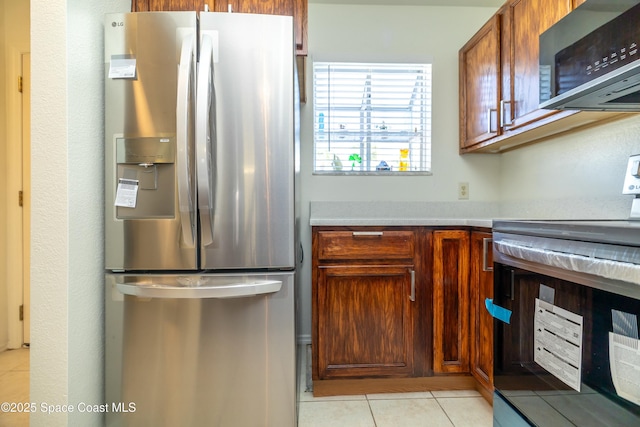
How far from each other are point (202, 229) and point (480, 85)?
1907 millimetres

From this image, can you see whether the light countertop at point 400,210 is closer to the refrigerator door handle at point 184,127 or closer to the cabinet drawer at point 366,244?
the cabinet drawer at point 366,244

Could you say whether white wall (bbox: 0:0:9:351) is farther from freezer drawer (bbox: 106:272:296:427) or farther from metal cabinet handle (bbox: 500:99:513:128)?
metal cabinet handle (bbox: 500:99:513:128)

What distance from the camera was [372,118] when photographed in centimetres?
233

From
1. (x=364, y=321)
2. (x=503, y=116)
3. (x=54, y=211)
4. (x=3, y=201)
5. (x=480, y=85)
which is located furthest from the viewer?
(x=3, y=201)

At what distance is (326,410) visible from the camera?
5.19 feet

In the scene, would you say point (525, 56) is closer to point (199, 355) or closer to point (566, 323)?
point (566, 323)

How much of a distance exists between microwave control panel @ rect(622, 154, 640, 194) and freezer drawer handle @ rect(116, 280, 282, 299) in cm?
153

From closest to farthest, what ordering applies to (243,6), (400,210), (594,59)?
1. (594,59)
2. (243,6)
3. (400,210)

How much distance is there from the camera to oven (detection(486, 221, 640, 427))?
701 millimetres

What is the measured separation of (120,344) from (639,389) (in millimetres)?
1612

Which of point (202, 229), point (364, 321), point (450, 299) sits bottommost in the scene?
point (364, 321)

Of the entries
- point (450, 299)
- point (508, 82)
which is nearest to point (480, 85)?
point (508, 82)

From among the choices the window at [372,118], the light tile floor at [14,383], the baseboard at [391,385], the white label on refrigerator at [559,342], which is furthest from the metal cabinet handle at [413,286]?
Answer: the light tile floor at [14,383]

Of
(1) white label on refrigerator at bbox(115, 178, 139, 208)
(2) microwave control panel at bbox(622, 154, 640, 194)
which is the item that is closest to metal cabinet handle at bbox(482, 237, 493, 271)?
(2) microwave control panel at bbox(622, 154, 640, 194)
